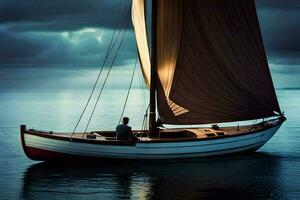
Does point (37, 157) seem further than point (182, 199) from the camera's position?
Yes

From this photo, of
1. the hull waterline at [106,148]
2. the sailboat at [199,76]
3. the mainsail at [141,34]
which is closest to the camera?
the hull waterline at [106,148]

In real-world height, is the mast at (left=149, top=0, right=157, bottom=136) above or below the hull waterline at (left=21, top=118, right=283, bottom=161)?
above

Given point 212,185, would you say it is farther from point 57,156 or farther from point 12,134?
point 12,134

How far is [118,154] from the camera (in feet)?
101

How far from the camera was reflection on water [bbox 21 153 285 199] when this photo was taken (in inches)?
961

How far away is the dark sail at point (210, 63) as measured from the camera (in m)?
32.7

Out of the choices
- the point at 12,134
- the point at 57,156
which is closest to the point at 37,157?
the point at 57,156

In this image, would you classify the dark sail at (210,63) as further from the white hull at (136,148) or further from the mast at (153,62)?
the white hull at (136,148)

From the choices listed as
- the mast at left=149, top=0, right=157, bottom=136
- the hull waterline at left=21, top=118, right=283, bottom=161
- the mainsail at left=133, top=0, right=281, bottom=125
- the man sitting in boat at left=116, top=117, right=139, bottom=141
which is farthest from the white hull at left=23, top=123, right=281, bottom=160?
the mast at left=149, top=0, right=157, bottom=136

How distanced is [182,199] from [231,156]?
37.2 ft

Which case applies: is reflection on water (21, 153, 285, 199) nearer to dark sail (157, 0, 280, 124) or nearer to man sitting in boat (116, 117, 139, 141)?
man sitting in boat (116, 117, 139, 141)

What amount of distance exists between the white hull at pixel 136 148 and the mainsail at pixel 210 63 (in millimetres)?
1712

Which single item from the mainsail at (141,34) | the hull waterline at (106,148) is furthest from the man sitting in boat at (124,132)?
the mainsail at (141,34)

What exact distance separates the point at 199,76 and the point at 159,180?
28.5ft
